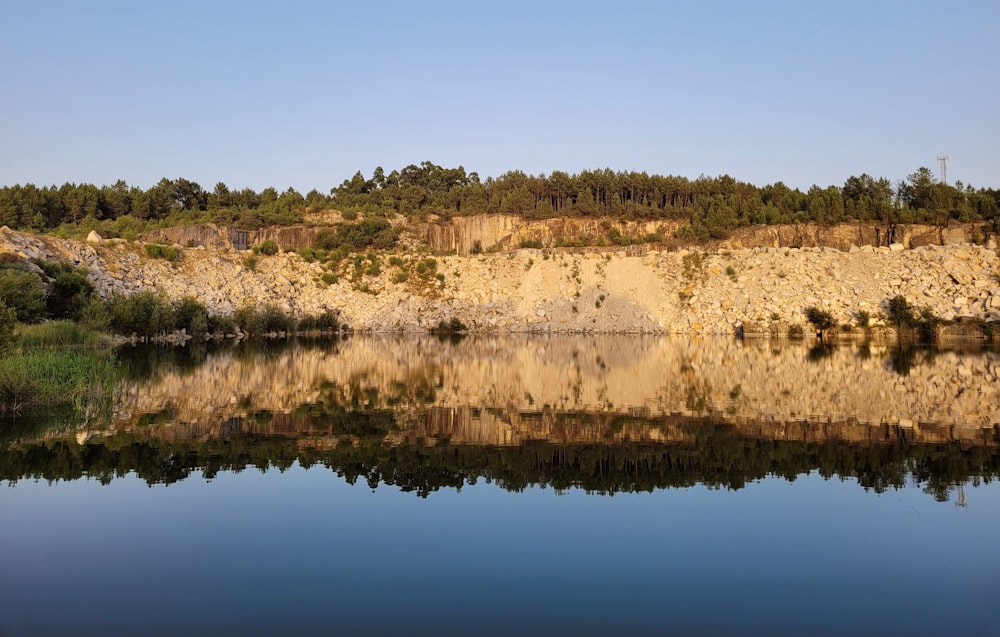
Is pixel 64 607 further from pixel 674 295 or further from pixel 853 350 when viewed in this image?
pixel 674 295

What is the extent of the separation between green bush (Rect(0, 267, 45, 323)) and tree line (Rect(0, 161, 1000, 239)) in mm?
32556

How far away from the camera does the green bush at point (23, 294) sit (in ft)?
101

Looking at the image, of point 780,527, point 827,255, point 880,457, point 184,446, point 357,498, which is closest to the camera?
point 780,527

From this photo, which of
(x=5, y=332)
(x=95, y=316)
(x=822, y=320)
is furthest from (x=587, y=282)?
(x=5, y=332)

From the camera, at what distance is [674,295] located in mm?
57594

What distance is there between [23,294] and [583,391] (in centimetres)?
2557

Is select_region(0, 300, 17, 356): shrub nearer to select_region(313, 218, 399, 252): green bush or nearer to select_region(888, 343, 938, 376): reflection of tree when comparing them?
select_region(888, 343, 938, 376): reflection of tree

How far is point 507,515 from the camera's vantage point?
8914 millimetres

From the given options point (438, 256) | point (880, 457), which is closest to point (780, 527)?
point (880, 457)

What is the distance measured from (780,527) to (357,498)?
17.5 ft

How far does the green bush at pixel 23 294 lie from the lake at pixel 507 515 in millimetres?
15531

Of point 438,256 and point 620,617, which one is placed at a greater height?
point 438,256

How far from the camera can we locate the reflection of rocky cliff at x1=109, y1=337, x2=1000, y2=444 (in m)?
15.4

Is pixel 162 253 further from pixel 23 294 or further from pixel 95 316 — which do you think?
pixel 23 294
